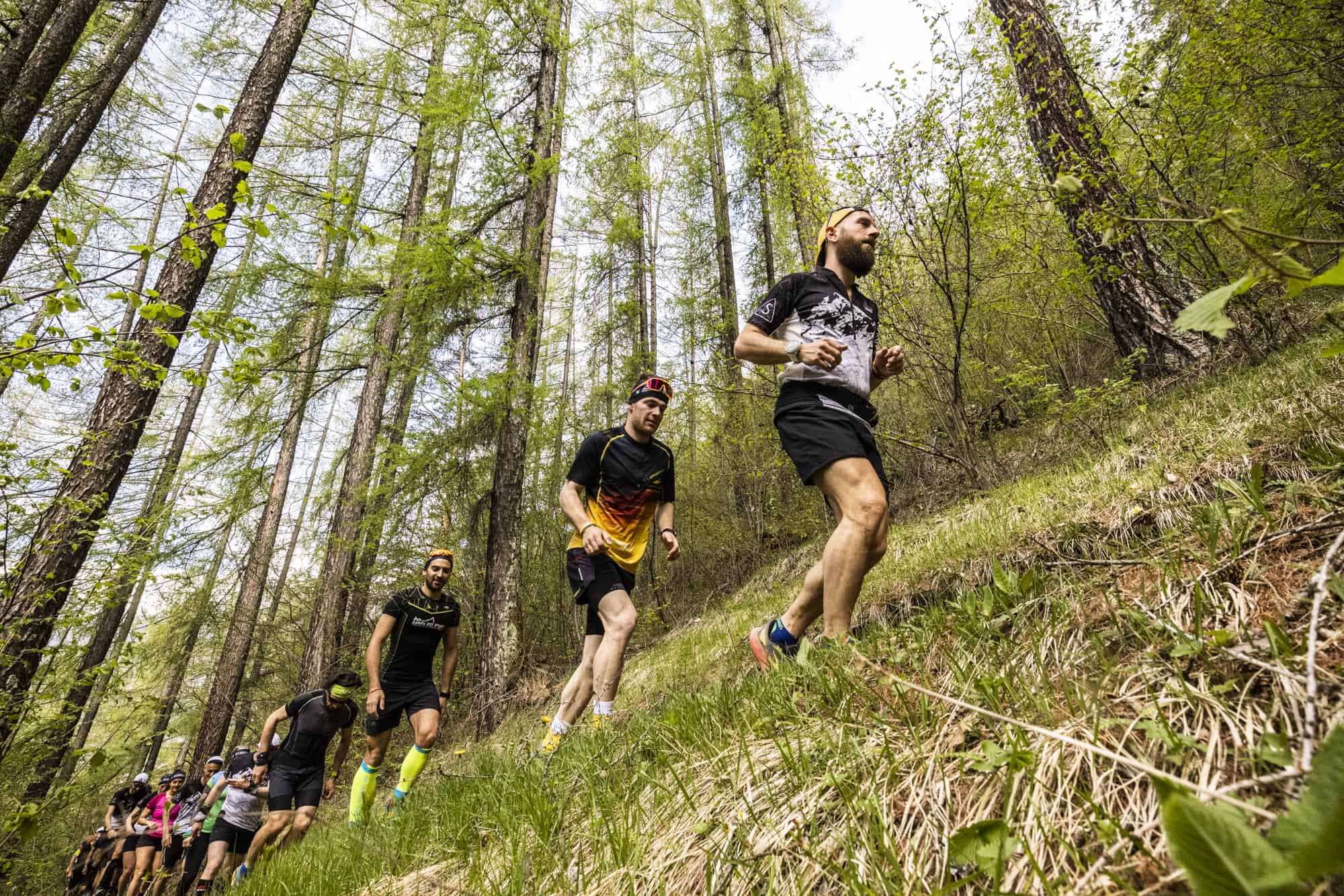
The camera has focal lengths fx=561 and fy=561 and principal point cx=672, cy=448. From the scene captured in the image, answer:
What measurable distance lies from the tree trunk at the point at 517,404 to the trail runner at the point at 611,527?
4281 mm

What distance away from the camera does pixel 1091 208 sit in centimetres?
456

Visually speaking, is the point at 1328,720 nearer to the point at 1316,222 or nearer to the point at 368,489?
the point at 1316,222

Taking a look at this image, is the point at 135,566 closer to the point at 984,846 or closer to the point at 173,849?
the point at 173,849

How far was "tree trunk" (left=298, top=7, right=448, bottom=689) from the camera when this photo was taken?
27.7 ft

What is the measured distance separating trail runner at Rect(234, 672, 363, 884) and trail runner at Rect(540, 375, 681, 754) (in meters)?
3.43

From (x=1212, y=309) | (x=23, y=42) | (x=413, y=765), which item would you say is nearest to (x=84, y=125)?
(x=23, y=42)

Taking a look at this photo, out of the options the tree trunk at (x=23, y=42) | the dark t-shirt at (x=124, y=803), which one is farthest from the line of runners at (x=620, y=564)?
the tree trunk at (x=23, y=42)

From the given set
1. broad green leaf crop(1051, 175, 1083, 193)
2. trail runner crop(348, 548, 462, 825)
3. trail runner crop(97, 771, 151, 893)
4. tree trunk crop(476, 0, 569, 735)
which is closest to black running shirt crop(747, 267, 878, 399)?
broad green leaf crop(1051, 175, 1083, 193)

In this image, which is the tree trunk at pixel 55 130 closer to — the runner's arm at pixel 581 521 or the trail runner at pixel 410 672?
the trail runner at pixel 410 672

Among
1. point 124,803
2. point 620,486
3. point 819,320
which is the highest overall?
point 819,320

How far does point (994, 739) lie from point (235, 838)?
26.3ft

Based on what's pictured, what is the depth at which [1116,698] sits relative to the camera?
1.16 meters

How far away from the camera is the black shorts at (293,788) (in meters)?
5.37

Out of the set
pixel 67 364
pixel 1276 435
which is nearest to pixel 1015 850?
pixel 1276 435
